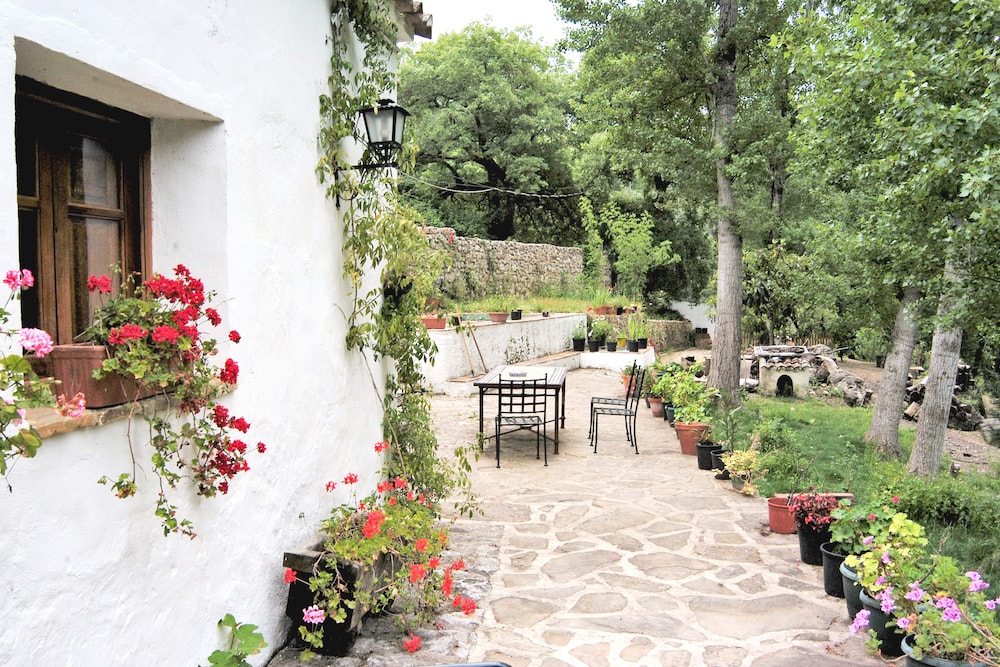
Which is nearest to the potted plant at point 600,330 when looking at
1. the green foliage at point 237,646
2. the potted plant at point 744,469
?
the potted plant at point 744,469

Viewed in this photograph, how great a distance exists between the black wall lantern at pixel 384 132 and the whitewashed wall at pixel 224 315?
0.34 meters

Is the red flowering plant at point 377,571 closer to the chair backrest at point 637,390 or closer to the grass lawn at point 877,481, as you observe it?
the grass lawn at point 877,481

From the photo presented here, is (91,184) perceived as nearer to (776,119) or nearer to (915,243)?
(915,243)

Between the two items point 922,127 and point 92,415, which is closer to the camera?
point 92,415

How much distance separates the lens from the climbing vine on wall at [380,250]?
3877 mm

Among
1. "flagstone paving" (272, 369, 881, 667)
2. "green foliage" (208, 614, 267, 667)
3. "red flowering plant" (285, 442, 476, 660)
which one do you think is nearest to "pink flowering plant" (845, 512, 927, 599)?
"flagstone paving" (272, 369, 881, 667)

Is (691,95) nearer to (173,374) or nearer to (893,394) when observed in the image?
(893,394)

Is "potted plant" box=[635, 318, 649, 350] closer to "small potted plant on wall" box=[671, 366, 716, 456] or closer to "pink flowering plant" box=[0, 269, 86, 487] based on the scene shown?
"small potted plant on wall" box=[671, 366, 716, 456]

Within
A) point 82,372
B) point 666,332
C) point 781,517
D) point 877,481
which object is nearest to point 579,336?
point 666,332

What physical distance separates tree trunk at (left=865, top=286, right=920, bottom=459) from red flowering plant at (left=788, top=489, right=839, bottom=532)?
16.9ft

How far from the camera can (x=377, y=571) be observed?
3.51 metres

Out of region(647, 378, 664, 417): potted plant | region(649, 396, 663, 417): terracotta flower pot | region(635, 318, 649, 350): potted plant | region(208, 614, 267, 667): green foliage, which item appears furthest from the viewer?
region(635, 318, 649, 350): potted plant

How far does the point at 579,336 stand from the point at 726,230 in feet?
24.4

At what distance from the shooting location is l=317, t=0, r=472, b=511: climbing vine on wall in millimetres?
3877
